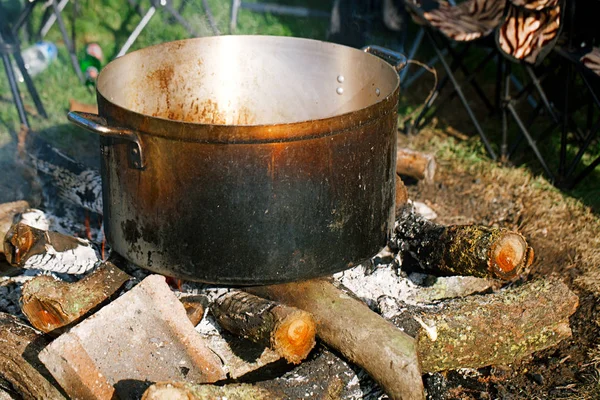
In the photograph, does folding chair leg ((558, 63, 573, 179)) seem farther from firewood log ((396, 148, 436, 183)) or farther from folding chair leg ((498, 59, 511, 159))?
firewood log ((396, 148, 436, 183))

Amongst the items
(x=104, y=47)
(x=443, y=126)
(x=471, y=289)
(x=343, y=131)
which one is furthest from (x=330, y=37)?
(x=343, y=131)

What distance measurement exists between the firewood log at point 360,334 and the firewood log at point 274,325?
0.34 ft

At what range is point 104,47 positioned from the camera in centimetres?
632

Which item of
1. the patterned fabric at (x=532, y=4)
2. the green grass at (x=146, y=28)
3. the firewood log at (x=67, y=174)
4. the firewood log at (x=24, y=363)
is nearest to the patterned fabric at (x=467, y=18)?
the patterned fabric at (x=532, y=4)

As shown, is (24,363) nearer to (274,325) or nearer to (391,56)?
(274,325)

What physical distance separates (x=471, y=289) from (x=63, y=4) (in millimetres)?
4510

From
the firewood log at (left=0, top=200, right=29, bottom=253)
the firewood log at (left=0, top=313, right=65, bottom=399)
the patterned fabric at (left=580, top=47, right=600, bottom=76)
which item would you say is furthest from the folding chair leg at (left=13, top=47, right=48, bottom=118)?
the patterned fabric at (left=580, top=47, right=600, bottom=76)

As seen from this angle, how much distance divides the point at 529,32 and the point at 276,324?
272 centimetres

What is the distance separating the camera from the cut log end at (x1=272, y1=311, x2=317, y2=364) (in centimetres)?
233

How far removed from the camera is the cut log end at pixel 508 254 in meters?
2.68

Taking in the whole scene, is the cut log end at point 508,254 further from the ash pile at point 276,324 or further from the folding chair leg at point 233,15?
the folding chair leg at point 233,15

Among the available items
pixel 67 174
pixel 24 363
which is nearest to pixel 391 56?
pixel 67 174

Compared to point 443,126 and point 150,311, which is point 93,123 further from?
A: point 443,126

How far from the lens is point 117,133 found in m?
2.24
